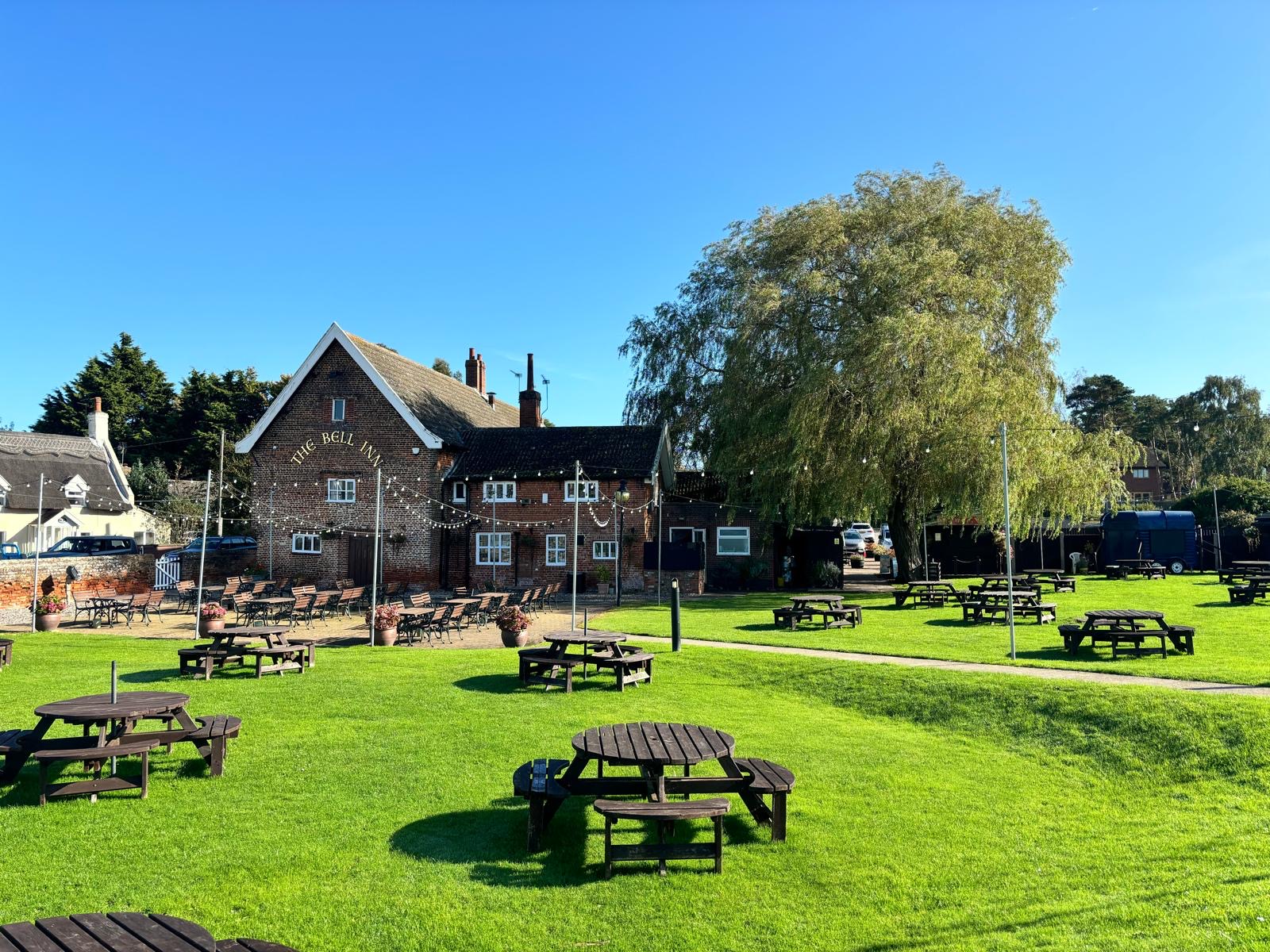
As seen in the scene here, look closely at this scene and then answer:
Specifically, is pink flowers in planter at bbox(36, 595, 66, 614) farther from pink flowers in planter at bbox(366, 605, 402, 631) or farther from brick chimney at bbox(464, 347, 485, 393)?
brick chimney at bbox(464, 347, 485, 393)

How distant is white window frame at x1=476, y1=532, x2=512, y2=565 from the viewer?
108ft

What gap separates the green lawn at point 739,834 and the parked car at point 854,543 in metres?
43.2

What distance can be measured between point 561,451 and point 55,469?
104 feet

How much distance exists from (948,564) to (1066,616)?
17.7 meters

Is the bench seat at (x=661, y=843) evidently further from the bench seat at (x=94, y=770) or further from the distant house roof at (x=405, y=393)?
the distant house roof at (x=405, y=393)

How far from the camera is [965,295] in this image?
28438mm

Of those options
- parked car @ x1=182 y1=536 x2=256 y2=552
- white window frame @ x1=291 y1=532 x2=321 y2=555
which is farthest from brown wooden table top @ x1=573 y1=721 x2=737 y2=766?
parked car @ x1=182 y1=536 x2=256 y2=552

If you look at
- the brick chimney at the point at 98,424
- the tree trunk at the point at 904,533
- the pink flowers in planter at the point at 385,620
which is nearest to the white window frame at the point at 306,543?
the pink flowers in planter at the point at 385,620

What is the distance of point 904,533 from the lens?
31906 mm

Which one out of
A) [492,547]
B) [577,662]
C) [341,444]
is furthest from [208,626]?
[341,444]

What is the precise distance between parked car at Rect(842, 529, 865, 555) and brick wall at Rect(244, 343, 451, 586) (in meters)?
30.3

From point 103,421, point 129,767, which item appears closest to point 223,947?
point 129,767

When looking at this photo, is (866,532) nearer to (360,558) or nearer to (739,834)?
(360,558)

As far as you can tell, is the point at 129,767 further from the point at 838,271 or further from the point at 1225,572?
→ the point at 1225,572
